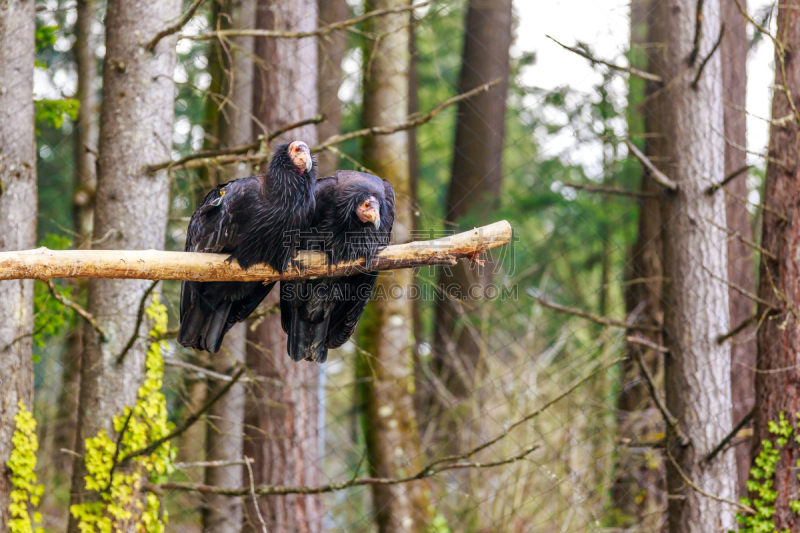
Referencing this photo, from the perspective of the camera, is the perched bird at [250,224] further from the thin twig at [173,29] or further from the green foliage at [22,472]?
the green foliage at [22,472]

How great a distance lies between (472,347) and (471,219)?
4.58ft

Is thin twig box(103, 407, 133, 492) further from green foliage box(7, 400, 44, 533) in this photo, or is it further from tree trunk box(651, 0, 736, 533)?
tree trunk box(651, 0, 736, 533)

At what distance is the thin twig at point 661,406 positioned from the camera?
341cm

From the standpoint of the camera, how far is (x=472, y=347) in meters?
7.28

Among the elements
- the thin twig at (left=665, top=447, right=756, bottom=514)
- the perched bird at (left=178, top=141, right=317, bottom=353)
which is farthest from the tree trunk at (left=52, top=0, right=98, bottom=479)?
the thin twig at (left=665, top=447, right=756, bottom=514)

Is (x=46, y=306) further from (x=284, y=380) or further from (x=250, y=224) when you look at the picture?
(x=250, y=224)

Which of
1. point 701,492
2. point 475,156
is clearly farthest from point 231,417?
point 475,156

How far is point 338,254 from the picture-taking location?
9.49ft

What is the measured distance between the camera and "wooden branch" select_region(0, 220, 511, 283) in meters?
2.33

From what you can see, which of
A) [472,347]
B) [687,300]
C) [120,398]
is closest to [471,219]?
[472,347]

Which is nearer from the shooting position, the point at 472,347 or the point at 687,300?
the point at 687,300

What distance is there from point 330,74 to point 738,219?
412cm

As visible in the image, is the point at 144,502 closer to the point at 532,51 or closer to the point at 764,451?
the point at 764,451

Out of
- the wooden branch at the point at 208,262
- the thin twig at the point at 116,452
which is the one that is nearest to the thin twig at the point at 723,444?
the wooden branch at the point at 208,262
